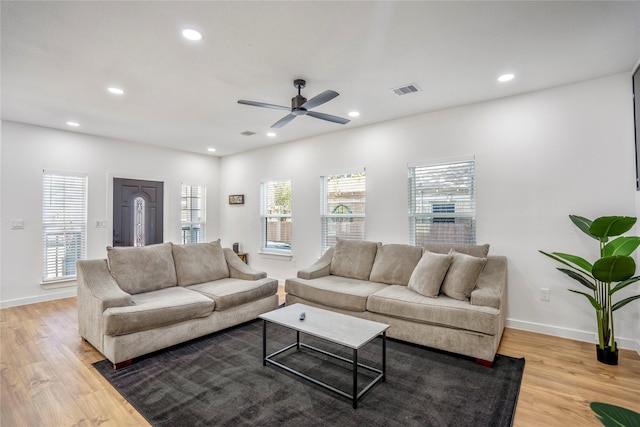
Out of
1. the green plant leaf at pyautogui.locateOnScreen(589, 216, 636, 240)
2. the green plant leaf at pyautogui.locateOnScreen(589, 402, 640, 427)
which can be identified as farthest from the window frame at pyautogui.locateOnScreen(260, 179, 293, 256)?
the green plant leaf at pyautogui.locateOnScreen(589, 402, 640, 427)

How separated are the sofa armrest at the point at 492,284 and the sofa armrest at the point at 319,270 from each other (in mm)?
2000

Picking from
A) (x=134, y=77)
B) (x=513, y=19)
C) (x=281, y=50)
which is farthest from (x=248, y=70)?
(x=513, y=19)

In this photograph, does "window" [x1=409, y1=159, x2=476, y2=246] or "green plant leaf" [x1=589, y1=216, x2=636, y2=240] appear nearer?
"green plant leaf" [x1=589, y1=216, x2=636, y2=240]

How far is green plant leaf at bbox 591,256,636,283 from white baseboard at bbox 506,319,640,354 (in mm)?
941

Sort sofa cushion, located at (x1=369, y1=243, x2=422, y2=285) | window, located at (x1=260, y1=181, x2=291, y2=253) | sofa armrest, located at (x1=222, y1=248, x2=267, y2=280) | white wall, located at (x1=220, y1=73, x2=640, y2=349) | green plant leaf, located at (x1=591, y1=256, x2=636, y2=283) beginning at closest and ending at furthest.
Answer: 1. green plant leaf, located at (x1=591, y1=256, x2=636, y2=283)
2. white wall, located at (x1=220, y1=73, x2=640, y2=349)
3. sofa cushion, located at (x1=369, y1=243, x2=422, y2=285)
4. sofa armrest, located at (x1=222, y1=248, x2=267, y2=280)
5. window, located at (x1=260, y1=181, x2=291, y2=253)

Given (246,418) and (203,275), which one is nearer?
(246,418)

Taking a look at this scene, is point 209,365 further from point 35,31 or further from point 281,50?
point 35,31

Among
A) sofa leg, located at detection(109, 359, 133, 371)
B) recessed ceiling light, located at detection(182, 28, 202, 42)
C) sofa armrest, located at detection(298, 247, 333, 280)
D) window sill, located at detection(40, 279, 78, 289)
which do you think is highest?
recessed ceiling light, located at detection(182, 28, 202, 42)

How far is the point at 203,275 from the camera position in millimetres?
4039

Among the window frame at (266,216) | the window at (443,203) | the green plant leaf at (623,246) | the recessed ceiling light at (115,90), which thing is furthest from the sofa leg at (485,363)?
the recessed ceiling light at (115,90)

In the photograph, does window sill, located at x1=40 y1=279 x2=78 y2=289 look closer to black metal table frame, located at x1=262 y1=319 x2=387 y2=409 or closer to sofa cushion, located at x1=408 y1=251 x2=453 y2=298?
black metal table frame, located at x1=262 y1=319 x2=387 y2=409

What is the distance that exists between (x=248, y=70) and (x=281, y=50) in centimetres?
52

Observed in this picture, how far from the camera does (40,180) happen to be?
4.82 meters

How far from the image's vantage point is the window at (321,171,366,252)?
4.97m
